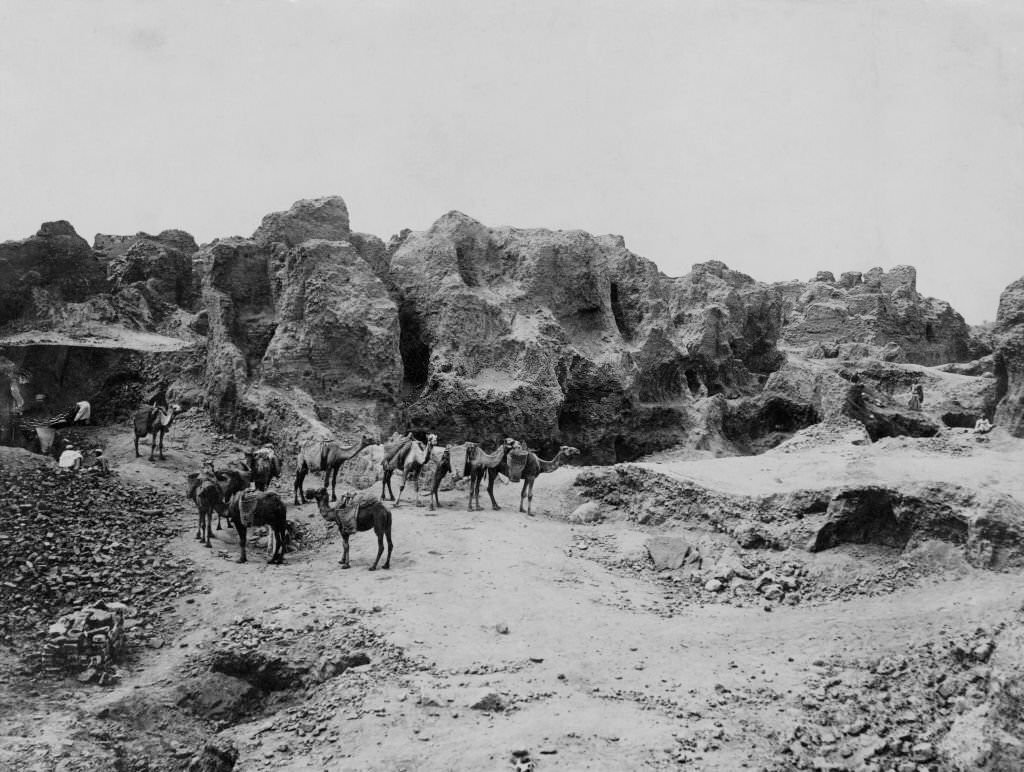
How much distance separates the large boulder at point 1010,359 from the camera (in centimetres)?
1841

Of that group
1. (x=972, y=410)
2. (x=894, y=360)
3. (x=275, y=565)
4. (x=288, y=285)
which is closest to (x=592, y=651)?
(x=275, y=565)

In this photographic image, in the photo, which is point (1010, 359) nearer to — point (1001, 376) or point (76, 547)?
point (1001, 376)

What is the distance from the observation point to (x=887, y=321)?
1512 inches

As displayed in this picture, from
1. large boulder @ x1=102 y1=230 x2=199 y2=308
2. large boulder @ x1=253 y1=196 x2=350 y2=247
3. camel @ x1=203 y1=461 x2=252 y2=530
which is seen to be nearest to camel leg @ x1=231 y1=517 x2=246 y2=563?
camel @ x1=203 y1=461 x2=252 y2=530

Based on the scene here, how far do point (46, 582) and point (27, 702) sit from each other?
8.64 ft

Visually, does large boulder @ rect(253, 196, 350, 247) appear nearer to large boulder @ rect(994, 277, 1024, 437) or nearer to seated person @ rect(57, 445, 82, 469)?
seated person @ rect(57, 445, 82, 469)

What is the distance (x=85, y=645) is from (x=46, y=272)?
1796 cm

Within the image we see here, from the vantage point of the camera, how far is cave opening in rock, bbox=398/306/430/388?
21.3m

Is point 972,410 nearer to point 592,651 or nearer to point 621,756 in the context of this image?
point 592,651

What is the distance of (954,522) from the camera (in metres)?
11.0

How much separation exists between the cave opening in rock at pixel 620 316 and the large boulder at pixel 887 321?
54.2 feet

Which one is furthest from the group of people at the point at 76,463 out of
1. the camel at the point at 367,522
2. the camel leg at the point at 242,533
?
the camel at the point at 367,522

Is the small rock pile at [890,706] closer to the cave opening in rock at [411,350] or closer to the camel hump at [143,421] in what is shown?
the camel hump at [143,421]

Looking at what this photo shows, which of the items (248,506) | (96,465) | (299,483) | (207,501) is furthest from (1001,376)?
(96,465)
